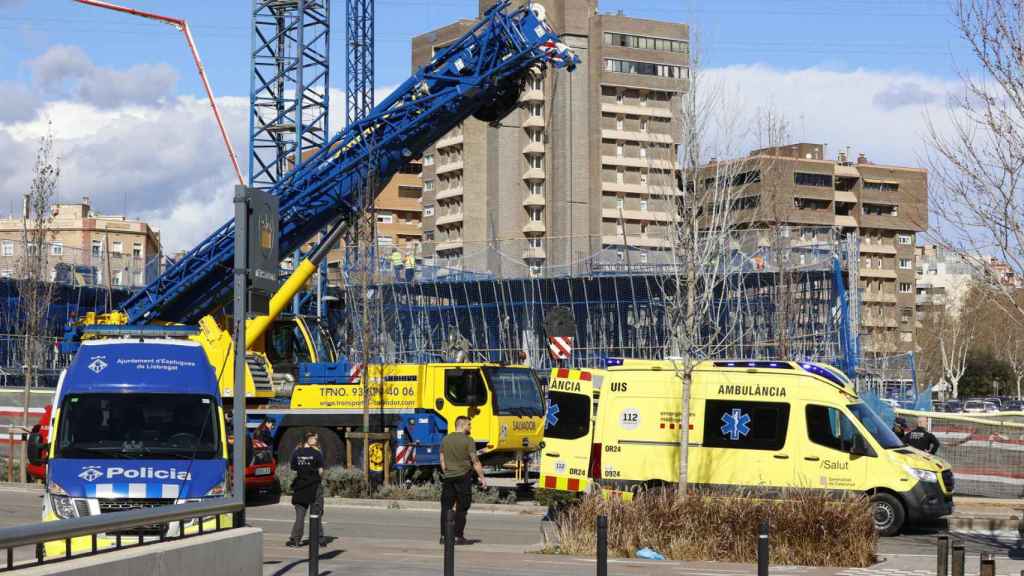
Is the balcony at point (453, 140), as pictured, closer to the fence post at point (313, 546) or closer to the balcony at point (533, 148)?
the balcony at point (533, 148)

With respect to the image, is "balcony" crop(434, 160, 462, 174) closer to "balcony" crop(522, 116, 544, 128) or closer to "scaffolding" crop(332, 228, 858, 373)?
"balcony" crop(522, 116, 544, 128)

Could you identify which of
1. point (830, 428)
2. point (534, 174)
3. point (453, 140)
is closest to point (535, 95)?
point (534, 174)

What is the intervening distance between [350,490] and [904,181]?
97.8 meters

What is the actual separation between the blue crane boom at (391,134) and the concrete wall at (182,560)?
20589 mm

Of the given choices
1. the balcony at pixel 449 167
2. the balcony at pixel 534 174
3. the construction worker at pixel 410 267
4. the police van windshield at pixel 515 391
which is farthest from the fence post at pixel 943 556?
the balcony at pixel 449 167

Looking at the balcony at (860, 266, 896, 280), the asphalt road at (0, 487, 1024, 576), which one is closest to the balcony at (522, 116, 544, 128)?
the balcony at (860, 266, 896, 280)

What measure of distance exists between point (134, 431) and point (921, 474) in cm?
1132

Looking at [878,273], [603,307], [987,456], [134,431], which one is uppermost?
[878,273]

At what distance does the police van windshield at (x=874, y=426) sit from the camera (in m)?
20.1

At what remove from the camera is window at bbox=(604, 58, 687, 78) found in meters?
93.1

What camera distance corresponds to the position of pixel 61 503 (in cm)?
1377

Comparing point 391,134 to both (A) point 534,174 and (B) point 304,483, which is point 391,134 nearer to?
(B) point 304,483

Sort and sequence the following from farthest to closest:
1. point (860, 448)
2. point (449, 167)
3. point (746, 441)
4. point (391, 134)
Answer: point (449, 167) < point (391, 134) < point (746, 441) < point (860, 448)

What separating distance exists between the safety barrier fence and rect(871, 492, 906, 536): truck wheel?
4.91m
